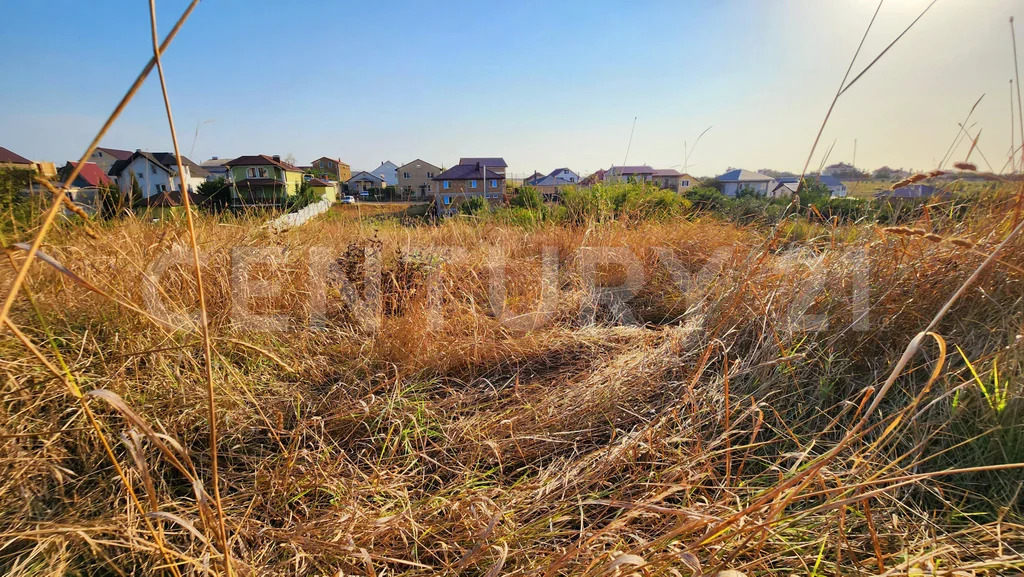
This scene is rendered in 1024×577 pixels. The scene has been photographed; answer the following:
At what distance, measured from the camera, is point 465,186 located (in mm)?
9109

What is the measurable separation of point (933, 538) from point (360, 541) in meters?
1.29

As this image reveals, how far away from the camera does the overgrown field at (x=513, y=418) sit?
34.2 inches

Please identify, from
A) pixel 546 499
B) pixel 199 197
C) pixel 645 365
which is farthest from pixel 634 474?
pixel 199 197

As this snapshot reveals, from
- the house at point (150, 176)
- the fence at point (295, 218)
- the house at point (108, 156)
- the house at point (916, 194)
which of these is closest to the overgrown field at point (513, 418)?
the house at point (916, 194)

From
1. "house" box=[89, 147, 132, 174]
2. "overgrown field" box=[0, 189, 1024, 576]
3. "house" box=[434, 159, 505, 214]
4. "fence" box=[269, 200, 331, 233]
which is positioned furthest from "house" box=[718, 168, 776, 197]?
"house" box=[89, 147, 132, 174]

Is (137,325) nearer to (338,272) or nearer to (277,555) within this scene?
(338,272)

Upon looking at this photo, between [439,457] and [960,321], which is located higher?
[960,321]

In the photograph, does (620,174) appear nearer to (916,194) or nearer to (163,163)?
(916,194)

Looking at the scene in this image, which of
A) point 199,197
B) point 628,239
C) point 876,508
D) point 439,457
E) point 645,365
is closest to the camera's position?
point 876,508

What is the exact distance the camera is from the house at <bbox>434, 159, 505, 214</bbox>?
4.56 m

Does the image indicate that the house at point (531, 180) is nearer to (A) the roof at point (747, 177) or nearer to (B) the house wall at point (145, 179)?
(B) the house wall at point (145, 179)

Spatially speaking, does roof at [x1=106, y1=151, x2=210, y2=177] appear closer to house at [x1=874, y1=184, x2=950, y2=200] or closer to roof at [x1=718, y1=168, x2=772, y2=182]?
house at [x1=874, y1=184, x2=950, y2=200]

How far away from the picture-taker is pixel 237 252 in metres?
2.09

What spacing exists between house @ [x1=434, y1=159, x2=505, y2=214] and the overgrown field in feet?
8.02
